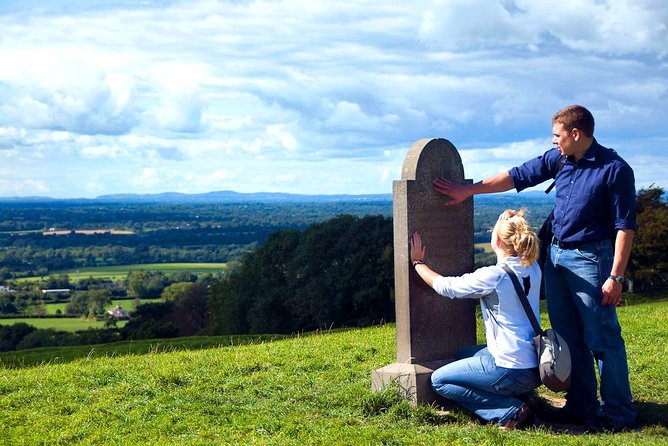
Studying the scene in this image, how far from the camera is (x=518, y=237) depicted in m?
8.27

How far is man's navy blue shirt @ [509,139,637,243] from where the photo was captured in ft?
26.6

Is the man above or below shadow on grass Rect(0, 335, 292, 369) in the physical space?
above

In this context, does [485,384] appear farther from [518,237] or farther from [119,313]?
[119,313]

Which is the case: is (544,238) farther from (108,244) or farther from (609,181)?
(108,244)

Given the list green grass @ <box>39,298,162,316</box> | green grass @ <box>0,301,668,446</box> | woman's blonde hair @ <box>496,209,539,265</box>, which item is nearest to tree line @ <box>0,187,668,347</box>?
green grass @ <box>39,298,162,316</box>

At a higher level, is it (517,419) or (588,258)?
(588,258)

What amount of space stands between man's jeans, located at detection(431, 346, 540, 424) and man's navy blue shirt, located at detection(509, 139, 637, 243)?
1.54m

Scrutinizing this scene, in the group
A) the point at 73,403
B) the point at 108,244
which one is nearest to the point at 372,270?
the point at 73,403

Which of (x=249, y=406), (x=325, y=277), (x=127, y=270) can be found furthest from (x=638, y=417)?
(x=127, y=270)

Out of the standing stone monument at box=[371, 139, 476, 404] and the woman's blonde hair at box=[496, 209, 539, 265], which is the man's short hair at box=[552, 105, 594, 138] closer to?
the woman's blonde hair at box=[496, 209, 539, 265]

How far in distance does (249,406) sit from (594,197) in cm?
444

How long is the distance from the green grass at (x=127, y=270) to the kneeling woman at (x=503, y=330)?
114 meters

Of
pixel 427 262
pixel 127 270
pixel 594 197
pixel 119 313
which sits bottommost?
pixel 119 313

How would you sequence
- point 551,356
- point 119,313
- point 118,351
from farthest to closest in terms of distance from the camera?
point 119,313
point 118,351
point 551,356
